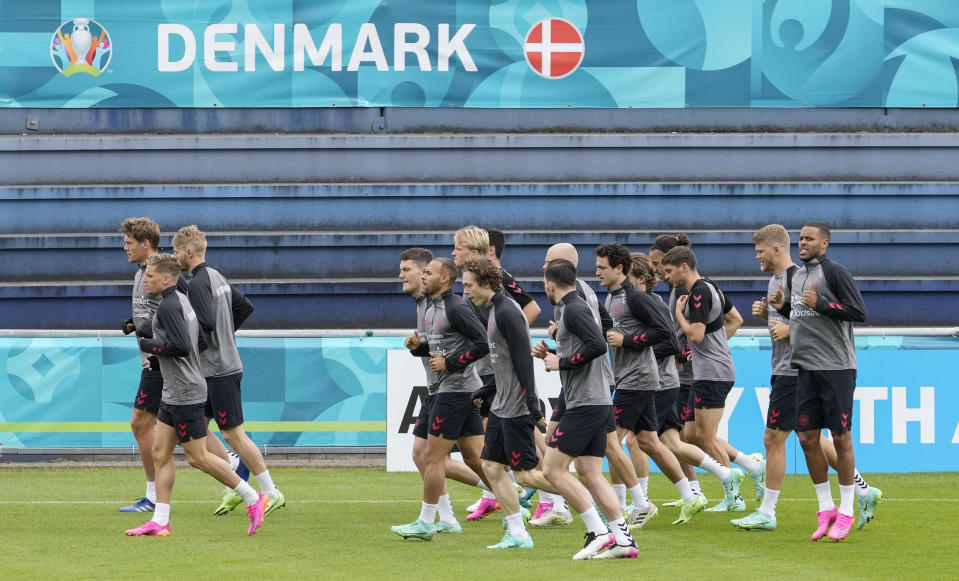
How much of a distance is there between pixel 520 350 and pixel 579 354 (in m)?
0.35

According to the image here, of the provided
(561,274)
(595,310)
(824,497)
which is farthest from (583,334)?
(824,497)

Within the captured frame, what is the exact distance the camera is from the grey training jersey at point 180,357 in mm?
8180

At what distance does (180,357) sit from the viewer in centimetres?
836

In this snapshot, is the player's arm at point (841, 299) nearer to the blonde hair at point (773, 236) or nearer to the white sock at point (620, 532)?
the blonde hair at point (773, 236)

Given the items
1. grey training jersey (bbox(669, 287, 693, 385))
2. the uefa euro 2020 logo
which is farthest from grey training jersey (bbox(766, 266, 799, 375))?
the uefa euro 2020 logo

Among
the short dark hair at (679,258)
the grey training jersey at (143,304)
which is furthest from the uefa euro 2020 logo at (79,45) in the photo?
the short dark hair at (679,258)

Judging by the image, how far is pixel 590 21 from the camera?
54.4 ft

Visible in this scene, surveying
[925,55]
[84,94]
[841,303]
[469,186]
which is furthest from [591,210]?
[841,303]

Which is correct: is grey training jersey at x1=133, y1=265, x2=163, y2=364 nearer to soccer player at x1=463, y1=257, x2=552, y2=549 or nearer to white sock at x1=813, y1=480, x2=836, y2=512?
soccer player at x1=463, y1=257, x2=552, y2=549

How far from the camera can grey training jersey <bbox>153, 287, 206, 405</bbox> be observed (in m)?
→ 8.18

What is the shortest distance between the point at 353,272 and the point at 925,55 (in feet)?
25.9

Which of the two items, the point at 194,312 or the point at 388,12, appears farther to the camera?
the point at 388,12

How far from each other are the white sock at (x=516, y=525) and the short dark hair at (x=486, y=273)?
1.36 metres

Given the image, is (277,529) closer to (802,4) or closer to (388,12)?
(388,12)
